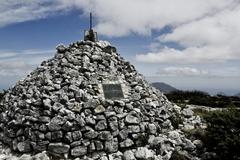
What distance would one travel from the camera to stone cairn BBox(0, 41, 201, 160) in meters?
13.9

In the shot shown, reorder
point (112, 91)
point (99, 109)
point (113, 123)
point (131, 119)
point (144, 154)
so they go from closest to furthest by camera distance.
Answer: point (144, 154), point (113, 123), point (99, 109), point (131, 119), point (112, 91)

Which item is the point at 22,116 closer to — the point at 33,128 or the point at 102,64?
the point at 33,128

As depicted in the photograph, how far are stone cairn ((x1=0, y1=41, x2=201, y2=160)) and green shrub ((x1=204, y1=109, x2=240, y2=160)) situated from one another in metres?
0.86

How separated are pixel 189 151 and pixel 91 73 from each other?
5.45m

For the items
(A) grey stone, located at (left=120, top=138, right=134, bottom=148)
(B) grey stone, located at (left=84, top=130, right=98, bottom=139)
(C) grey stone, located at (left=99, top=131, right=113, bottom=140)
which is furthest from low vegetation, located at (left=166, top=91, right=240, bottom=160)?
(B) grey stone, located at (left=84, top=130, right=98, bottom=139)

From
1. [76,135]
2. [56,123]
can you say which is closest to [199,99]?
[76,135]

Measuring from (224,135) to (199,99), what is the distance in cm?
1951

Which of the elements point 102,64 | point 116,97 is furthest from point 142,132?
point 102,64

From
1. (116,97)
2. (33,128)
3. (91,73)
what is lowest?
(33,128)

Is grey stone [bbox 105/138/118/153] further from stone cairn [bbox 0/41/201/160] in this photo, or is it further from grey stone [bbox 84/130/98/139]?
grey stone [bbox 84/130/98/139]

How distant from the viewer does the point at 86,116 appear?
560 inches

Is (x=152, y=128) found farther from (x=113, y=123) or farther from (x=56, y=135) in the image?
(x=56, y=135)

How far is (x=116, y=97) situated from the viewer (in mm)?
15648

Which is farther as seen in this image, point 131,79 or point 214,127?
point 131,79
